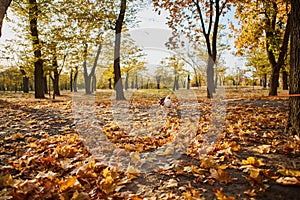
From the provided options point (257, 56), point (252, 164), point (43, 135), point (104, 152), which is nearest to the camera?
point (252, 164)

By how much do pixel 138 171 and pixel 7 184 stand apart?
124 centimetres

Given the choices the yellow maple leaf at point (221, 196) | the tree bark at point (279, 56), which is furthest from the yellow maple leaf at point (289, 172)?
the tree bark at point (279, 56)

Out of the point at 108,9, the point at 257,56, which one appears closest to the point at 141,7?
the point at 108,9

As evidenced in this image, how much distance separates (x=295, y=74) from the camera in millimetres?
3395

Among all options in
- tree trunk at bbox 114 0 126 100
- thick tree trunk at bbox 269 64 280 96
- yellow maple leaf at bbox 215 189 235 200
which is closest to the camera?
yellow maple leaf at bbox 215 189 235 200

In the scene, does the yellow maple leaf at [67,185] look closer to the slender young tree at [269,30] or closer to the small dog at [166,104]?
the small dog at [166,104]

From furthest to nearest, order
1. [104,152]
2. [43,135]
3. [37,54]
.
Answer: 1. [37,54]
2. [43,135]
3. [104,152]

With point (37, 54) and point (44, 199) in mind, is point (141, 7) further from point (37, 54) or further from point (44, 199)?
point (44, 199)

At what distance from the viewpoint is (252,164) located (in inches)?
92.6

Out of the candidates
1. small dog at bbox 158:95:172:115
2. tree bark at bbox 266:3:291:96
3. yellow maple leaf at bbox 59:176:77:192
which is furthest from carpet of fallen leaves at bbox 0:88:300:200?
tree bark at bbox 266:3:291:96

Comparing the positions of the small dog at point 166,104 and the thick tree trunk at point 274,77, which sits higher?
the thick tree trunk at point 274,77

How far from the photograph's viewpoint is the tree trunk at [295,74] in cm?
333

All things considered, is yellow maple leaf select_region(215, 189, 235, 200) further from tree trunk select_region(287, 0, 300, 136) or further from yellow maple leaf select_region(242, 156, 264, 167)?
tree trunk select_region(287, 0, 300, 136)

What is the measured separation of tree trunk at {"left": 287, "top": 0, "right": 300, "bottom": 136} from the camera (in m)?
3.33
